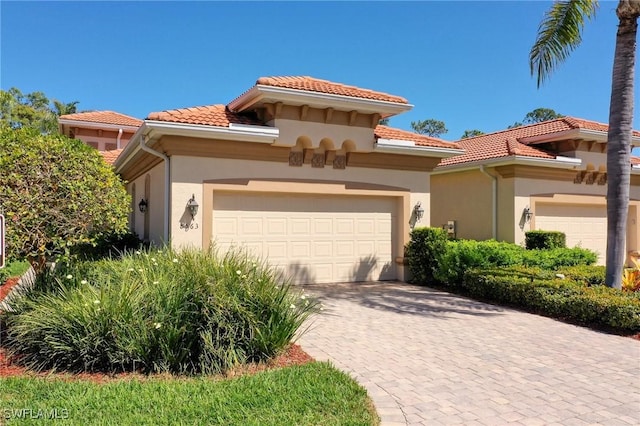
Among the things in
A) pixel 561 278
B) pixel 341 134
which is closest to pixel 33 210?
pixel 341 134

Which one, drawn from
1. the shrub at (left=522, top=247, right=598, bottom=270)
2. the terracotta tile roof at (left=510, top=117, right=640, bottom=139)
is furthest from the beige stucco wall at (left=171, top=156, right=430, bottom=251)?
the terracotta tile roof at (left=510, top=117, right=640, bottom=139)

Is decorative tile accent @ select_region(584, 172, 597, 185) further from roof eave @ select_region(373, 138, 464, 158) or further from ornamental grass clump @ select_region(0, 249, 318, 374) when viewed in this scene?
ornamental grass clump @ select_region(0, 249, 318, 374)

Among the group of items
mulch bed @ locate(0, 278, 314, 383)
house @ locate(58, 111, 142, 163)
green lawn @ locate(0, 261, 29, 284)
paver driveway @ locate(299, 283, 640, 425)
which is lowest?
paver driveway @ locate(299, 283, 640, 425)

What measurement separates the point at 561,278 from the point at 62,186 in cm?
1010

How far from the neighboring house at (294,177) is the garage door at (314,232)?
27 millimetres

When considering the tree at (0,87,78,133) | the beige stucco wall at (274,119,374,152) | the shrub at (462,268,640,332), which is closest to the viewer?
the shrub at (462,268,640,332)

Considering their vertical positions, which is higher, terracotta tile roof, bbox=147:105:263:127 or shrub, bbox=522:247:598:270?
terracotta tile roof, bbox=147:105:263:127

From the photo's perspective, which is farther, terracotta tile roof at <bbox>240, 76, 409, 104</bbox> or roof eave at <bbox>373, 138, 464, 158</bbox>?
roof eave at <bbox>373, 138, 464, 158</bbox>

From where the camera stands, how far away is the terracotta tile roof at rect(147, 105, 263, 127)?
33.3 feet

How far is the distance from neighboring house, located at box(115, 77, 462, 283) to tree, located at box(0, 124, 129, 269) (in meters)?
3.26

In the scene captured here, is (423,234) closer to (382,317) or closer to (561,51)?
(382,317)

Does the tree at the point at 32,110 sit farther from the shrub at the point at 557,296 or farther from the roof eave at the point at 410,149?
the shrub at the point at 557,296

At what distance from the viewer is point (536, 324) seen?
27.4 feet

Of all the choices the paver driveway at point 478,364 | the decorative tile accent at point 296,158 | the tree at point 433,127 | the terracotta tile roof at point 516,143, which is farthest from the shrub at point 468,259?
the tree at point 433,127
